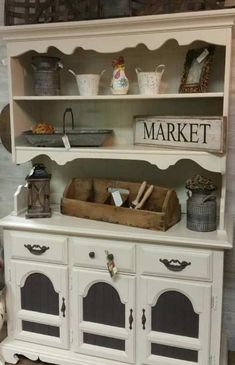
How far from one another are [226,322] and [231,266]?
1.11ft

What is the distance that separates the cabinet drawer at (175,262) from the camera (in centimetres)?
174

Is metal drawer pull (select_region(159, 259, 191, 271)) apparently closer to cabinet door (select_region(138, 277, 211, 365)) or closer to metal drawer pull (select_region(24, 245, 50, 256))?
cabinet door (select_region(138, 277, 211, 365))

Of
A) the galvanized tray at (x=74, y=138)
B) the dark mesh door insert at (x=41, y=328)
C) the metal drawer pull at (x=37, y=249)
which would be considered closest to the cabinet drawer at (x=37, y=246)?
the metal drawer pull at (x=37, y=249)

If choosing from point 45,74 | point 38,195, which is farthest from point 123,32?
point 38,195

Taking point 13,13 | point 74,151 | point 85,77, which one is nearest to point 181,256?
point 74,151

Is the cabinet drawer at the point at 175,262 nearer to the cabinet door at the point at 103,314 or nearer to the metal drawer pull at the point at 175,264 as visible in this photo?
the metal drawer pull at the point at 175,264

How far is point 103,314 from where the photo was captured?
1933 mm

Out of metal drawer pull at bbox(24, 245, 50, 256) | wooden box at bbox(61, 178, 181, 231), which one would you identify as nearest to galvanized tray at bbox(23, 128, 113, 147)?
wooden box at bbox(61, 178, 181, 231)

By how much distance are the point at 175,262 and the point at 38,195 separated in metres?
0.81

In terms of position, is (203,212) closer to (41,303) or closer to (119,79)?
(119,79)

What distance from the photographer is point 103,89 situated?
217cm

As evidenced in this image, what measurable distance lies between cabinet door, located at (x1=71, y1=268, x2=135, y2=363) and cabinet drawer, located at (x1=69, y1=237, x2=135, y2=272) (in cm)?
5

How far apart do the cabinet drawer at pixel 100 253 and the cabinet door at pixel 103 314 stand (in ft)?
0.15

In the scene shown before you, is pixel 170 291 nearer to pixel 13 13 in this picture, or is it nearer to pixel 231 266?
pixel 231 266
